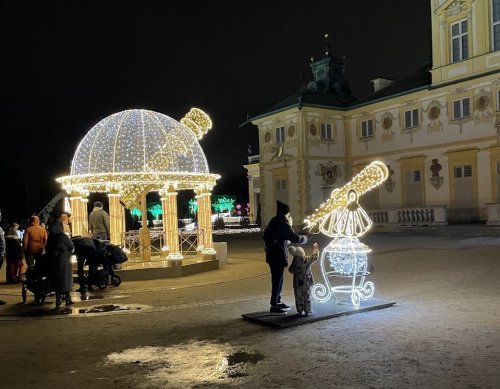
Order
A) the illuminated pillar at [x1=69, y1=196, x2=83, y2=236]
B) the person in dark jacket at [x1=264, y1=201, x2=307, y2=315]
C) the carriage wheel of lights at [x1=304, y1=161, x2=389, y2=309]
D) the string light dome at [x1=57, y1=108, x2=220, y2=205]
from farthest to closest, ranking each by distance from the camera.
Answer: the illuminated pillar at [x1=69, y1=196, x2=83, y2=236] < the string light dome at [x1=57, y1=108, x2=220, y2=205] < the carriage wheel of lights at [x1=304, y1=161, x2=389, y2=309] < the person in dark jacket at [x1=264, y1=201, x2=307, y2=315]

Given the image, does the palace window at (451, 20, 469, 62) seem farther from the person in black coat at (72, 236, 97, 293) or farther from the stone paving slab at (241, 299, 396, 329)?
the person in black coat at (72, 236, 97, 293)

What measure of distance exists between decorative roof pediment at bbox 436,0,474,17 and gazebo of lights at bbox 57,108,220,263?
19701 millimetres

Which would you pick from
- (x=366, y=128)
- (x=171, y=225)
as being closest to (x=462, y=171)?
(x=366, y=128)

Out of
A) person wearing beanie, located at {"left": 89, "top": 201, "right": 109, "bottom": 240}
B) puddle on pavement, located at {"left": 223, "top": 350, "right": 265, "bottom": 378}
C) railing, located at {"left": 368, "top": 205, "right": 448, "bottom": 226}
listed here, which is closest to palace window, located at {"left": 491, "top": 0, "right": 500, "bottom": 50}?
railing, located at {"left": 368, "top": 205, "right": 448, "bottom": 226}

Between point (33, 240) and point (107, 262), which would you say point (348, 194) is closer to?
point (107, 262)

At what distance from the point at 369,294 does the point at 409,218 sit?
21.1 meters

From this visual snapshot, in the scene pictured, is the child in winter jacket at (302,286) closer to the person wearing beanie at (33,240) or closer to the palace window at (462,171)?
the person wearing beanie at (33,240)

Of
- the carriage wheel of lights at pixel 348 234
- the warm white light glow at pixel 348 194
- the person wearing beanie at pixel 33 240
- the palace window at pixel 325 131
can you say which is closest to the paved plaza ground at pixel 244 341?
the carriage wheel of lights at pixel 348 234

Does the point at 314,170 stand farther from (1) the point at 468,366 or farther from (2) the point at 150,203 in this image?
(2) the point at 150,203

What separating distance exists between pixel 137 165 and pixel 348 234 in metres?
7.43

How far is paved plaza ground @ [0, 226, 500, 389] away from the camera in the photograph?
5672 mm

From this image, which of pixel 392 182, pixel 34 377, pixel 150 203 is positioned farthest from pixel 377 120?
pixel 150 203

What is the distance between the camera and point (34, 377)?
599 centimetres

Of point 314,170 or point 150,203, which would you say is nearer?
point 314,170
